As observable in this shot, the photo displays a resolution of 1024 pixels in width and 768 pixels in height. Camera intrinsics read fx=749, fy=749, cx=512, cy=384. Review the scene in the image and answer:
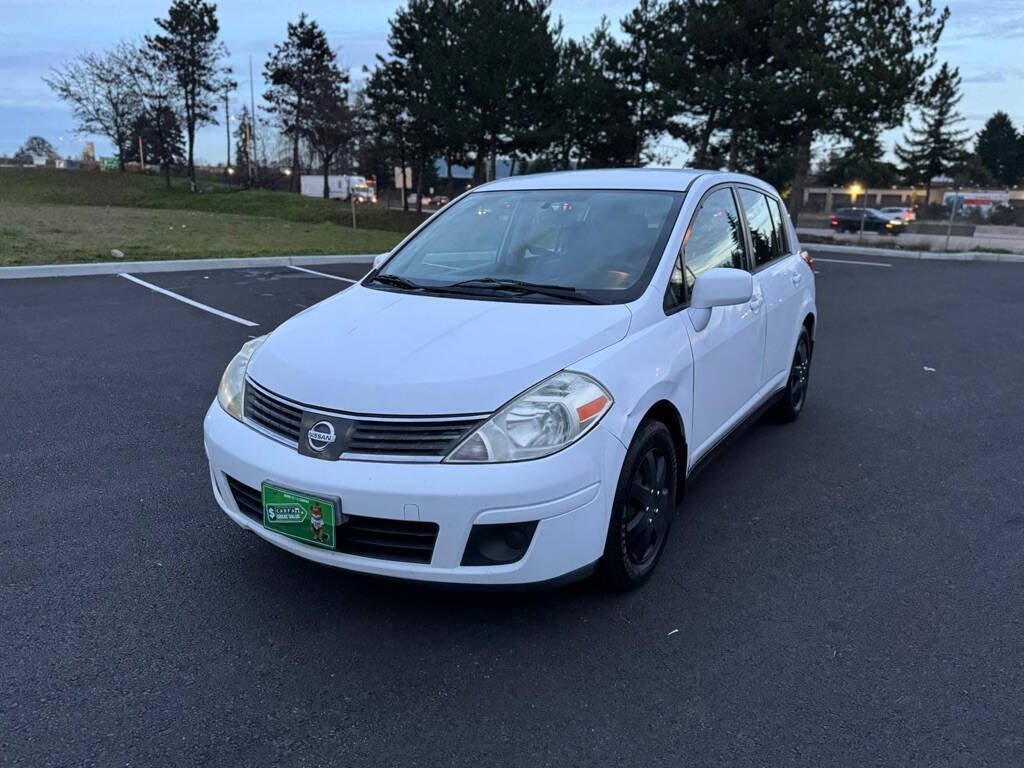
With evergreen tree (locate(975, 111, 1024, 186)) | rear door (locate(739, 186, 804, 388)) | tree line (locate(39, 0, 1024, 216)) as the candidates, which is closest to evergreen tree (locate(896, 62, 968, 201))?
evergreen tree (locate(975, 111, 1024, 186))

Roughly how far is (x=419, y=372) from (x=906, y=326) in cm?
905

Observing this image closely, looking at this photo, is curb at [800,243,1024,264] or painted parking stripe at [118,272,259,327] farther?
curb at [800,243,1024,264]

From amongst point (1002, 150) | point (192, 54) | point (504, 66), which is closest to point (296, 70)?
point (192, 54)

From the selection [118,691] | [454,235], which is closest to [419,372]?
[118,691]

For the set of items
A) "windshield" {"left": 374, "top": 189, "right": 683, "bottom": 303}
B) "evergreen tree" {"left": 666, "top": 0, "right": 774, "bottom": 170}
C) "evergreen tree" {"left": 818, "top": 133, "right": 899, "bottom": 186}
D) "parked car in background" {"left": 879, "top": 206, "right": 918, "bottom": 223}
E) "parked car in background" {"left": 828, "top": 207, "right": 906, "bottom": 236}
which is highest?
"evergreen tree" {"left": 666, "top": 0, "right": 774, "bottom": 170}

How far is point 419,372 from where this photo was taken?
2680mm

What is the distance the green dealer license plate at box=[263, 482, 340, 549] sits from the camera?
257 centimetres

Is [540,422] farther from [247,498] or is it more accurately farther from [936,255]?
[936,255]

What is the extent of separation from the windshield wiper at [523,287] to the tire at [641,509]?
653 mm

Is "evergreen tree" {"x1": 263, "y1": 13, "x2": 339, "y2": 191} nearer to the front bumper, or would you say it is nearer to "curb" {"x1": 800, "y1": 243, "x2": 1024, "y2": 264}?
"curb" {"x1": 800, "y1": 243, "x2": 1024, "y2": 264}

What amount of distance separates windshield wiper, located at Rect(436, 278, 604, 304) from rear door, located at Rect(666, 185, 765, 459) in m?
0.39

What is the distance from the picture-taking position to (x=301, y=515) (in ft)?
8.61

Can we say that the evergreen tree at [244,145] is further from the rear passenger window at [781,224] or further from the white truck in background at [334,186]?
the rear passenger window at [781,224]

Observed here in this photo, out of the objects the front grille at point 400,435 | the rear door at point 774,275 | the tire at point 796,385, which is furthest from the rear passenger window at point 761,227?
the front grille at point 400,435
